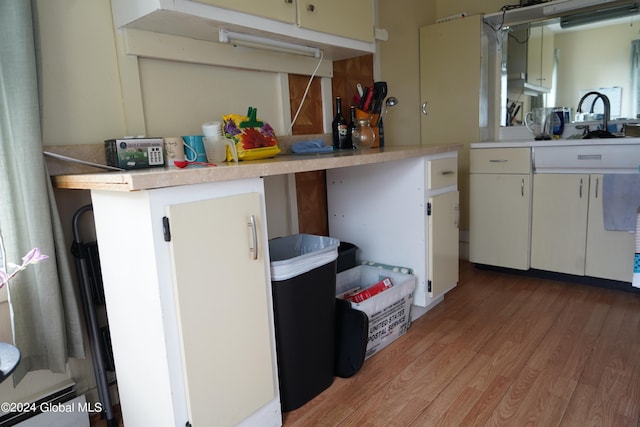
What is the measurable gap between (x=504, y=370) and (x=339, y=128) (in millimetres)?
1401

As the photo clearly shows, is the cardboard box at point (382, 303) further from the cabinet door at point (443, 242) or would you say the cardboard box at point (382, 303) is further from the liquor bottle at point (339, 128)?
the liquor bottle at point (339, 128)

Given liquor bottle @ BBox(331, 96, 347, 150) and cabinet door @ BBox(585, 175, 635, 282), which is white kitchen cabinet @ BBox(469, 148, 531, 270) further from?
liquor bottle @ BBox(331, 96, 347, 150)

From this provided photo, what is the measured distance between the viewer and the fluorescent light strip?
5.26 ft

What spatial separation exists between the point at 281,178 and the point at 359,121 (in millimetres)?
553

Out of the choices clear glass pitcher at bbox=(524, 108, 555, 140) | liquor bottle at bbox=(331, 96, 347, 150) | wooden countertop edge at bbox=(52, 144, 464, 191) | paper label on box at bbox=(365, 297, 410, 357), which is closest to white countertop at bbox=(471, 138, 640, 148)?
clear glass pitcher at bbox=(524, 108, 555, 140)

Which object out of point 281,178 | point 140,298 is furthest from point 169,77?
point 140,298

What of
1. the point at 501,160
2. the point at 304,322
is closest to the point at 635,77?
the point at 501,160

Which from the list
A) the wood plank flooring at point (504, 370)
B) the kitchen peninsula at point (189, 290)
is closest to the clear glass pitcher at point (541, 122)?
the wood plank flooring at point (504, 370)

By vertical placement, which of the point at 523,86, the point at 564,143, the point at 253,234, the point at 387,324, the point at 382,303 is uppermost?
the point at 523,86

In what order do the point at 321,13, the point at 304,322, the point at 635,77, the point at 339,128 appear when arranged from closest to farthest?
the point at 304,322 < the point at 321,13 < the point at 339,128 < the point at 635,77

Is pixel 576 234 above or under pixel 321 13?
under

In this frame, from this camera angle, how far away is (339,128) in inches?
90.8

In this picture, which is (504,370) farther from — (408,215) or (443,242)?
(408,215)

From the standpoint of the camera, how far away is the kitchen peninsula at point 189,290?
104 centimetres
